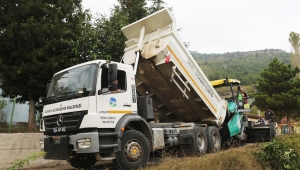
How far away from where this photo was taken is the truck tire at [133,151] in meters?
6.30

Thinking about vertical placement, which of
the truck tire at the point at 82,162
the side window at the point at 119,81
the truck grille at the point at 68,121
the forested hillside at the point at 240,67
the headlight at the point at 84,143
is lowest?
the truck tire at the point at 82,162

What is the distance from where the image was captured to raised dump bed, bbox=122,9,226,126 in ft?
25.9

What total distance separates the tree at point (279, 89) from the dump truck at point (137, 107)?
38.0ft

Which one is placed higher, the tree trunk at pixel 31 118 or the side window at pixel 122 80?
the side window at pixel 122 80

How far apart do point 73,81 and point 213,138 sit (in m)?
4.99

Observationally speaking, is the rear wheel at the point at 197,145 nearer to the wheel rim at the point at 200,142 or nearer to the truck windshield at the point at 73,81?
the wheel rim at the point at 200,142

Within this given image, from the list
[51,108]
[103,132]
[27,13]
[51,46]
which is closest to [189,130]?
[103,132]

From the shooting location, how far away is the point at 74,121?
20.0 feet

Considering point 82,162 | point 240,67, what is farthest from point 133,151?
point 240,67

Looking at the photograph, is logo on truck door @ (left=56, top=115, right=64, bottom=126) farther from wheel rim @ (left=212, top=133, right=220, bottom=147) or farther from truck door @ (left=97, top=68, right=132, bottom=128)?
wheel rim @ (left=212, top=133, right=220, bottom=147)

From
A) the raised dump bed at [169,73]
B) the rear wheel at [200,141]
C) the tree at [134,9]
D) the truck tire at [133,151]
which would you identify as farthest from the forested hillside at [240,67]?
the truck tire at [133,151]

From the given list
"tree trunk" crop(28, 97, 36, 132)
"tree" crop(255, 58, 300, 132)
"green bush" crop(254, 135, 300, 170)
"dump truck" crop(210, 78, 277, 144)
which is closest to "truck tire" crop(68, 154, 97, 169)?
"green bush" crop(254, 135, 300, 170)

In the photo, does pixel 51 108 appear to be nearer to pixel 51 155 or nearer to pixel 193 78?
pixel 51 155

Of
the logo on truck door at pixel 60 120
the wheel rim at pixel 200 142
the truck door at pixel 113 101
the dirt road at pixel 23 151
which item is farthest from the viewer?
the wheel rim at pixel 200 142
